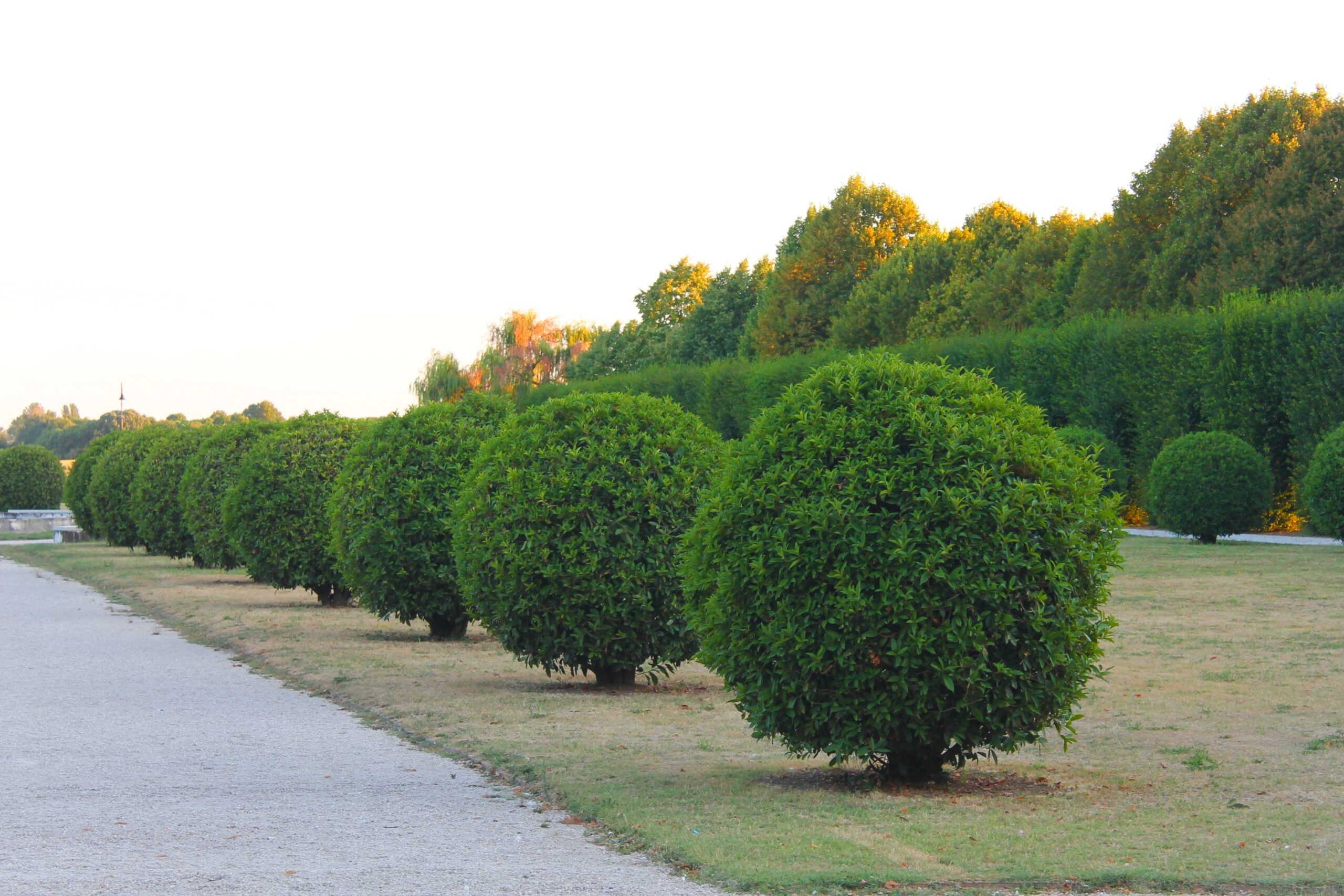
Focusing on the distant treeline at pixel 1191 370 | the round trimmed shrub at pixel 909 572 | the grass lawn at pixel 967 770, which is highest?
the distant treeline at pixel 1191 370

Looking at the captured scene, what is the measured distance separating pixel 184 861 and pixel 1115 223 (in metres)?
43.1

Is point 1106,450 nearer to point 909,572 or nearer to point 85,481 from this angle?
point 909,572

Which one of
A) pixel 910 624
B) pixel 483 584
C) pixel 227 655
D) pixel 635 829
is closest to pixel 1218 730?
pixel 910 624

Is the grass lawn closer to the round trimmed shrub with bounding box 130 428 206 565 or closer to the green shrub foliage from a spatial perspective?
the round trimmed shrub with bounding box 130 428 206 565

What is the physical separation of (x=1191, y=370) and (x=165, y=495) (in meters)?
21.6

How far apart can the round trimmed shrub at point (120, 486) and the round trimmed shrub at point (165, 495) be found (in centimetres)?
201

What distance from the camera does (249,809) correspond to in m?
7.09

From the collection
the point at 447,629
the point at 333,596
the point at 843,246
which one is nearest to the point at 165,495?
the point at 333,596

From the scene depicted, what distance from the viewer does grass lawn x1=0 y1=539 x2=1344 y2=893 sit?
19.6ft

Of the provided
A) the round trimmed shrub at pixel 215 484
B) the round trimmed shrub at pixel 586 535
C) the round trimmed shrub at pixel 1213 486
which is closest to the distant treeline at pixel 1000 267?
the round trimmed shrub at pixel 1213 486

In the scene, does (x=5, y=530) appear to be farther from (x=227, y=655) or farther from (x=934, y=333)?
(x=227, y=655)

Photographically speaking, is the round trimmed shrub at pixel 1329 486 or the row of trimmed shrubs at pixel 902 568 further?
the round trimmed shrub at pixel 1329 486

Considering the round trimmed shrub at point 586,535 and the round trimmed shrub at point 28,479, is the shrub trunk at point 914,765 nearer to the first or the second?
the round trimmed shrub at point 586,535

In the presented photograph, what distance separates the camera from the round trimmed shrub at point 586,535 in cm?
1080
